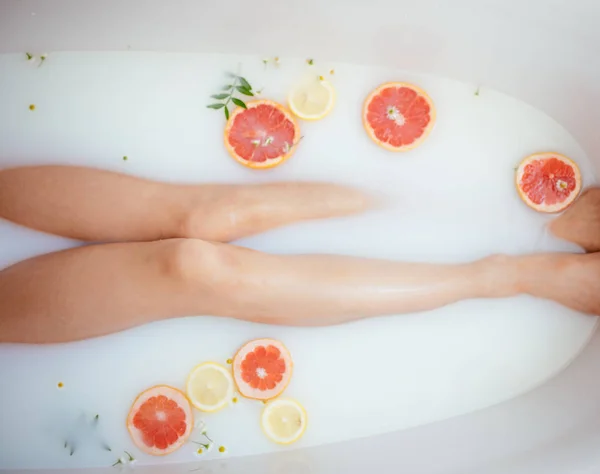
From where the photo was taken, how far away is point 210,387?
1553 mm

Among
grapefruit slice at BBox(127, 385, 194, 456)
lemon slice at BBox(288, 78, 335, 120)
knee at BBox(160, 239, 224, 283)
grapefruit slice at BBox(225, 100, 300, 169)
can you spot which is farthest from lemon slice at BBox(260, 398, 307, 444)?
lemon slice at BBox(288, 78, 335, 120)

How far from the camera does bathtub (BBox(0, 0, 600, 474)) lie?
57.2 inches

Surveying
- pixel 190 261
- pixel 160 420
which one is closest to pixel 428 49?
pixel 190 261

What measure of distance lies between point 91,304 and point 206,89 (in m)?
0.59

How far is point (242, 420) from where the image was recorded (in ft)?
5.12

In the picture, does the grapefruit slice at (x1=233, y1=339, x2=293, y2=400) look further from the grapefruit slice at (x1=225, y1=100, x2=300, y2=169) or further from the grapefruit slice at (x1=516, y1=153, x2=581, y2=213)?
the grapefruit slice at (x1=516, y1=153, x2=581, y2=213)

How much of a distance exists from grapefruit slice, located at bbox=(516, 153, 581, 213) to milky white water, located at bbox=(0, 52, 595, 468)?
34 mm

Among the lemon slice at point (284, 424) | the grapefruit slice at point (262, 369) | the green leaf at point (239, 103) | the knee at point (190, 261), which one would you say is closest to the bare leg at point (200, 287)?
the knee at point (190, 261)

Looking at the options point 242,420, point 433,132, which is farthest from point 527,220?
point 242,420

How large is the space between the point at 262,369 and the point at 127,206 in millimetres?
489

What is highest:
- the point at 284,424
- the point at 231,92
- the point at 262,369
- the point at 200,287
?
the point at 231,92

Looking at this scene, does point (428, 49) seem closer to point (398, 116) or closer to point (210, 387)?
point (398, 116)

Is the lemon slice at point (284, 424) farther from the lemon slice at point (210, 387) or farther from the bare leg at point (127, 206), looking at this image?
the bare leg at point (127, 206)

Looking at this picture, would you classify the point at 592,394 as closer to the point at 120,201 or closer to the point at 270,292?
the point at 270,292
